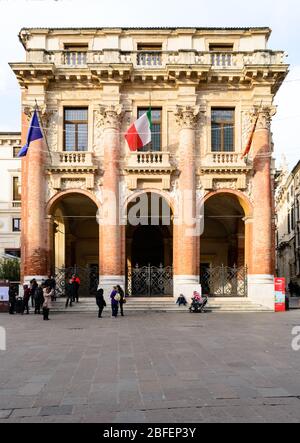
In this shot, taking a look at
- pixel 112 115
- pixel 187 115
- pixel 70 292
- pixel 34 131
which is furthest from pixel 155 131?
pixel 70 292

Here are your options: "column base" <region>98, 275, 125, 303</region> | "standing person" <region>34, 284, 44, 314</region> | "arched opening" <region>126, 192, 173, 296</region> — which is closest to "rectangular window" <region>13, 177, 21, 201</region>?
"arched opening" <region>126, 192, 173, 296</region>

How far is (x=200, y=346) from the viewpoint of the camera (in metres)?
13.7

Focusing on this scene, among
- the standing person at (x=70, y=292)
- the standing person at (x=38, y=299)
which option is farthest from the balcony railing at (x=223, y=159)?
the standing person at (x=38, y=299)

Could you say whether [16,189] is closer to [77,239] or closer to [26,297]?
[77,239]

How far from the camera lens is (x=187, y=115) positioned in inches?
1096

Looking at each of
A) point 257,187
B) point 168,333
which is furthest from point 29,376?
point 257,187

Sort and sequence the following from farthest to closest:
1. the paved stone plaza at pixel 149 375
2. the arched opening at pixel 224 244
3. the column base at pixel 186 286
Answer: the arched opening at pixel 224 244 < the column base at pixel 186 286 < the paved stone plaza at pixel 149 375

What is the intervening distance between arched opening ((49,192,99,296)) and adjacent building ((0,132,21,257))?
15.8 m

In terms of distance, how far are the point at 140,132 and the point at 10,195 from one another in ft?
92.5

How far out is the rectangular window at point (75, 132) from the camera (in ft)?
93.7

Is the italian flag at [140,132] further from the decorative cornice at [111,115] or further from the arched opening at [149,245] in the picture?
the arched opening at [149,245]

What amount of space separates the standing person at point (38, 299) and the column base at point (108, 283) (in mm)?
3347

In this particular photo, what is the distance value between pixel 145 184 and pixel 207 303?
7.03 metres

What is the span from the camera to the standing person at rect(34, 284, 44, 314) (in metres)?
24.5
